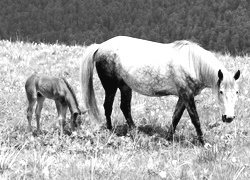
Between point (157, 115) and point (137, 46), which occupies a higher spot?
point (137, 46)

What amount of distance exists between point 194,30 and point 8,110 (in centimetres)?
17548

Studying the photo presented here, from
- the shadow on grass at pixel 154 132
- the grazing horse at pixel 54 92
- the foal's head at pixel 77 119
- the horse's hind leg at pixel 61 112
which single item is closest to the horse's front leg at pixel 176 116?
the shadow on grass at pixel 154 132

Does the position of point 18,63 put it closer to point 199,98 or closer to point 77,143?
point 199,98

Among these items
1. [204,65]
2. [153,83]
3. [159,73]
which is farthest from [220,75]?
[153,83]

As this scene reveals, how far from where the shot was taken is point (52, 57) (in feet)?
51.4

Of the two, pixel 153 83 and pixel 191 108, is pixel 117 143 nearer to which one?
pixel 153 83

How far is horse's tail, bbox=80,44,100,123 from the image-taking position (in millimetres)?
10116

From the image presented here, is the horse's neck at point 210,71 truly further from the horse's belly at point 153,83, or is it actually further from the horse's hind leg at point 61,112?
the horse's hind leg at point 61,112

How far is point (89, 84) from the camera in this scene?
10.2m

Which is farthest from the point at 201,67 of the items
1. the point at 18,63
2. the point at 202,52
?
the point at 18,63

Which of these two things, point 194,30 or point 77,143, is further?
point 194,30

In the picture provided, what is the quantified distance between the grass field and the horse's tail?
268 millimetres

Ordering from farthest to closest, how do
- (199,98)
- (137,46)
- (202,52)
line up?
(199,98)
(137,46)
(202,52)

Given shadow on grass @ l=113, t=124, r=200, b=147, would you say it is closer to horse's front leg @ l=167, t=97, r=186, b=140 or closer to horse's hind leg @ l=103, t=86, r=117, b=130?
horse's front leg @ l=167, t=97, r=186, b=140
